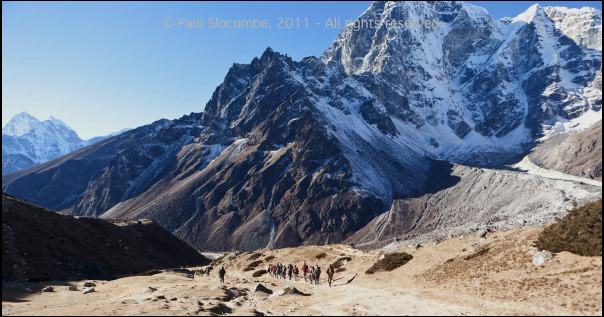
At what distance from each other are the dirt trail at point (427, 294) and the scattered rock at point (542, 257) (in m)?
0.48

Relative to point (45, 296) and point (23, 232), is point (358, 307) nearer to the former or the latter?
point (45, 296)

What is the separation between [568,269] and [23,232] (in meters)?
77.7

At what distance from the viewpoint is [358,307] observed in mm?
31156

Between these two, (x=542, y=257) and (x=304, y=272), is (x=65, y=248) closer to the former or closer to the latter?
(x=304, y=272)

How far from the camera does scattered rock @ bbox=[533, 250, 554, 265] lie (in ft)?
117

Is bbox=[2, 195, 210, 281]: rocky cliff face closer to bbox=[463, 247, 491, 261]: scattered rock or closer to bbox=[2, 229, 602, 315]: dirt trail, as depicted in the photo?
bbox=[2, 229, 602, 315]: dirt trail

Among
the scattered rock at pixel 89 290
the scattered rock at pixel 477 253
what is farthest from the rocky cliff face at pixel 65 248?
the scattered rock at pixel 477 253

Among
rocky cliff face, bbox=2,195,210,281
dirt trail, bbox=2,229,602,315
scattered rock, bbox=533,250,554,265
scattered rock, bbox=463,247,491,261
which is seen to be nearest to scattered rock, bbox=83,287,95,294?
dirt trail, bbox=2,229,602,315

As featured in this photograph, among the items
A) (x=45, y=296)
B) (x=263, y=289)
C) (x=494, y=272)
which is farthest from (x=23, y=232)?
(x=494, y=272)

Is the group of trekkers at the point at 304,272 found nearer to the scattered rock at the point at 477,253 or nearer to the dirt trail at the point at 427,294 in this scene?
the dirt trail at the point at 427,294

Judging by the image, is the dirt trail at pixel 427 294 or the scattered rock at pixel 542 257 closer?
the dirt trail at pixel 427 294

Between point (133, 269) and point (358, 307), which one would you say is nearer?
point (358, 307)

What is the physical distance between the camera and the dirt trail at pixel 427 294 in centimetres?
2916

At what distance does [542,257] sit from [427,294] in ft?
30.6
